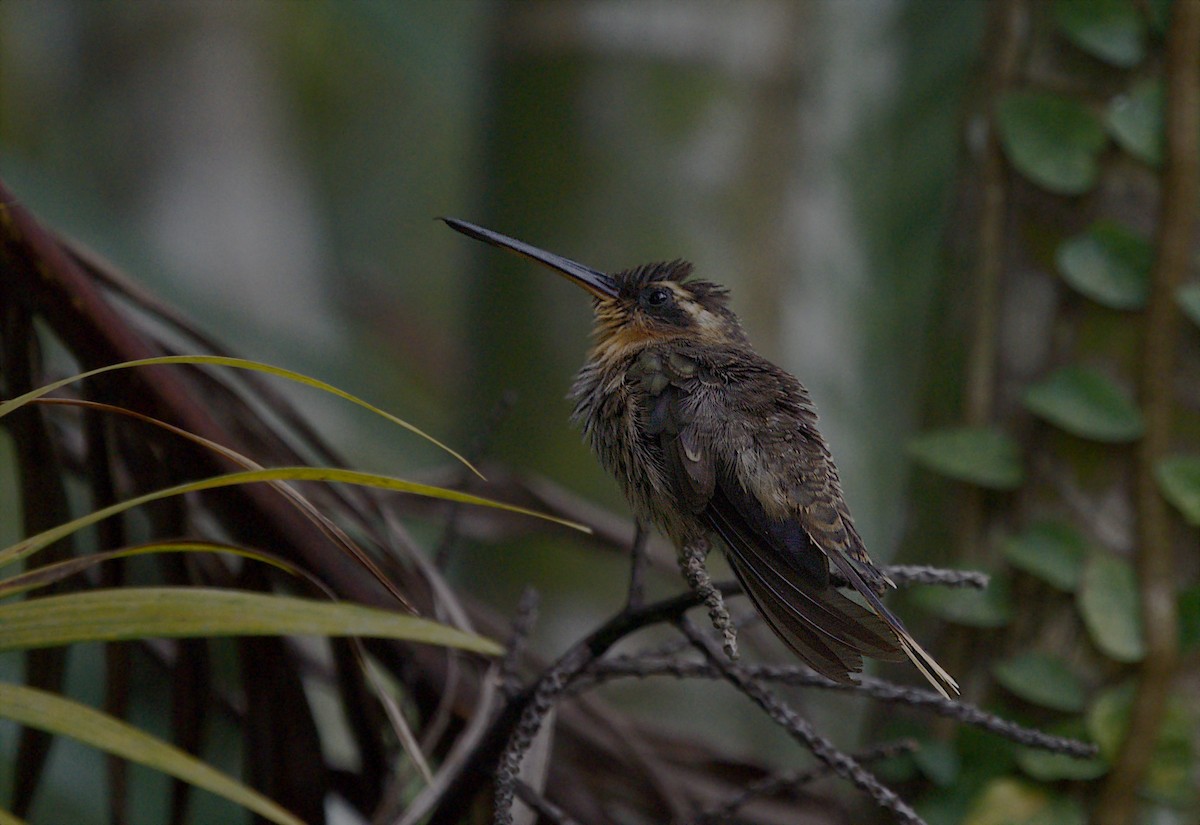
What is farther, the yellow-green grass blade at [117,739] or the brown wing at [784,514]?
the brown wing at [784,514]

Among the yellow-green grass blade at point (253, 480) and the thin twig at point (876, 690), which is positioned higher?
the yellow-green grass blade at point (253, 480)

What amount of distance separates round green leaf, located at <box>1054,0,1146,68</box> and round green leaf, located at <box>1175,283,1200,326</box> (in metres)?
0.35

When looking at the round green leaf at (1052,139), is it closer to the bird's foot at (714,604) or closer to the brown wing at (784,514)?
the brown wing at (784,514)

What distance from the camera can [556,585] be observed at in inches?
109

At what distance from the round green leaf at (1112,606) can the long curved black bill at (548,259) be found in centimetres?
84

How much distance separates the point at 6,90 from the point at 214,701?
761cm

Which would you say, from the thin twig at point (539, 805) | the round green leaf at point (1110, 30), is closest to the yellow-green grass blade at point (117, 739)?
the thin twig at point (539, 805)

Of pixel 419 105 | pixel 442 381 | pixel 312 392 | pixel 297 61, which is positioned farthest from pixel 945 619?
pixel 419 105

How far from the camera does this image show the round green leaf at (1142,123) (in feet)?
5.18

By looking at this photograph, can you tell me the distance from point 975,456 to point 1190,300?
359 millimetres

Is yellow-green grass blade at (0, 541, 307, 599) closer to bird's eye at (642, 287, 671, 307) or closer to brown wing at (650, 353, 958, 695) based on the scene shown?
brown wing at (650, 353, 958, 695)

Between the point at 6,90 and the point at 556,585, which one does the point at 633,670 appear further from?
the point at 6,90

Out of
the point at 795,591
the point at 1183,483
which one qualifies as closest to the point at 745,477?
the point at 795,591

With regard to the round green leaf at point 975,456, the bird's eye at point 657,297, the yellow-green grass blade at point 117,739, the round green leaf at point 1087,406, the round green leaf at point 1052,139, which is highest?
the round green leaf at point 1052,139
